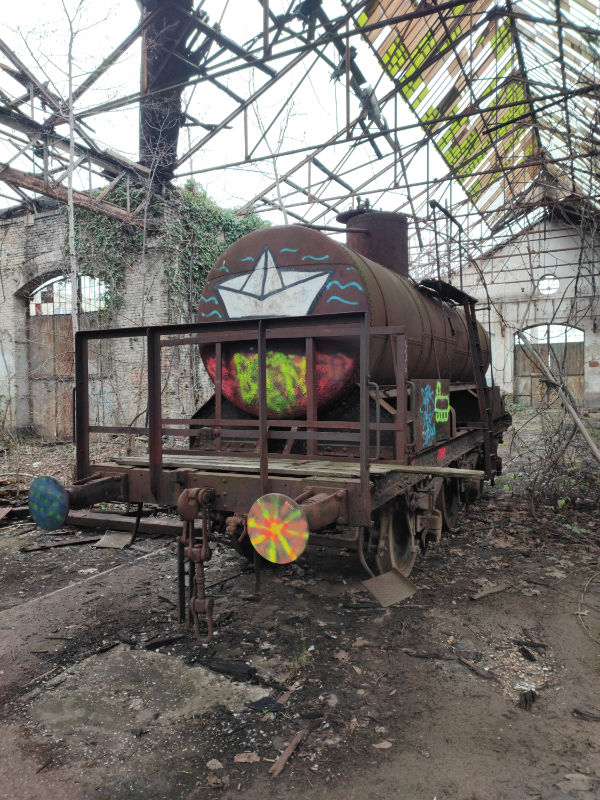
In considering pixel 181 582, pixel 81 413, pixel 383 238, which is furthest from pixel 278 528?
pixel 383 238

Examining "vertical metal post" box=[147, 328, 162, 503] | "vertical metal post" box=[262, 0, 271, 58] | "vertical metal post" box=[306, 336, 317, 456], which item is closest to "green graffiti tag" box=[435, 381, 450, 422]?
"vertical metal post" box=[306, 336, 317, 456]

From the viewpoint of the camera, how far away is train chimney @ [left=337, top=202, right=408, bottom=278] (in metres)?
6.51

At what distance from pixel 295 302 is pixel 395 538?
243 centimetres

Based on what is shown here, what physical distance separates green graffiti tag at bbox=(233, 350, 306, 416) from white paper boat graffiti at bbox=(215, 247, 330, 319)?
397 millimetres

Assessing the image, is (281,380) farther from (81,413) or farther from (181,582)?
(181,582)

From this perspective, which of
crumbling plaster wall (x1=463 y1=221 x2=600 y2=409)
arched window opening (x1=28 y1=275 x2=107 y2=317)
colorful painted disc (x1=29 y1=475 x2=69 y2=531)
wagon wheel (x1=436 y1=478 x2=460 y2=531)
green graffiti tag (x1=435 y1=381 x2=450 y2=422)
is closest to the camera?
colorful painted disc (x1=29 y1=475 x2=69 y2=531)

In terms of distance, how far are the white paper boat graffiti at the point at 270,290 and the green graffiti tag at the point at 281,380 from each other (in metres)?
0.40

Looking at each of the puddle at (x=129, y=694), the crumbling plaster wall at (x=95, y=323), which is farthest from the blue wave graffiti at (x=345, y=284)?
the crumbling plaster wall at (x=95, y=323)

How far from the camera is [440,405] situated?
5461 millimetres

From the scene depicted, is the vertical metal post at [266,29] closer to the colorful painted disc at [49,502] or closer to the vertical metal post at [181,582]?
the colorful painted disc at [49,502]

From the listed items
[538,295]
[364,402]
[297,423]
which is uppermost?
[538,295]

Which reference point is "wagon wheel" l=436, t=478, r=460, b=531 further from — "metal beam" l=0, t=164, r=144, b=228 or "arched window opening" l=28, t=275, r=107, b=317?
"arched window opening" l=28, t=275, r=107, b=317

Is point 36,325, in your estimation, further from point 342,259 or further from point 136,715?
point 136,715

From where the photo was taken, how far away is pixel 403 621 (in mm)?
4281
